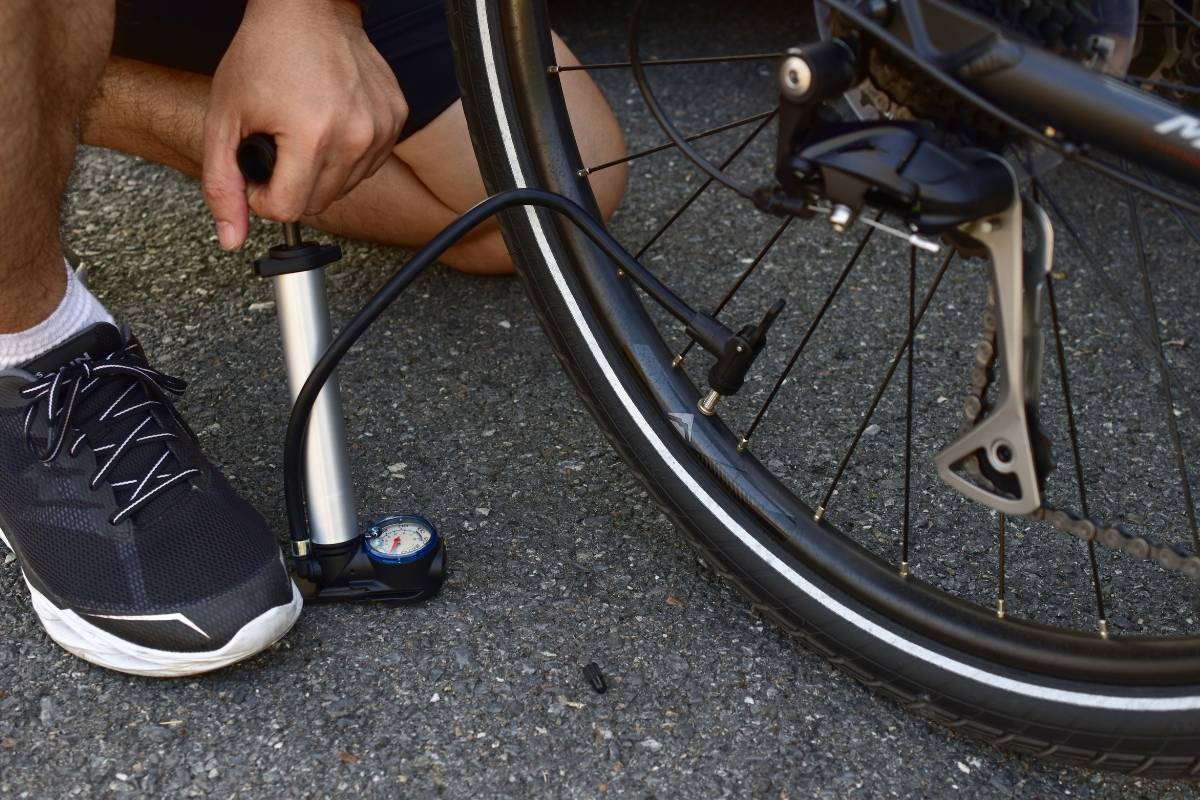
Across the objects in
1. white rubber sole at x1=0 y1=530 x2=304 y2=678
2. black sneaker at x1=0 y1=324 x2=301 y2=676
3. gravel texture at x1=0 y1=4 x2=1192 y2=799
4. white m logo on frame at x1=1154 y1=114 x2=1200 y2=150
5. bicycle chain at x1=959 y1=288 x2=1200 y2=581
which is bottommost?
gravel texture at x1=0 y1=4 x2=1192 y2=799

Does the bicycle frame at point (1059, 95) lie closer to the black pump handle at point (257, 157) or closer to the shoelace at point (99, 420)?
the black pump handle at point (257, 157)

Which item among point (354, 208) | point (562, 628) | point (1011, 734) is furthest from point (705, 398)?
point (354, 208)

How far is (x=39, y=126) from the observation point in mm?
988

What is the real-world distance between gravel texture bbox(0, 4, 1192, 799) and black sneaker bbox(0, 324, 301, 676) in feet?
0.18

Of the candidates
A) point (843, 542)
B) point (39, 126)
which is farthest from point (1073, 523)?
point (39, 126)

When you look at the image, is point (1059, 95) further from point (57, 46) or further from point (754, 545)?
point (57, 46)

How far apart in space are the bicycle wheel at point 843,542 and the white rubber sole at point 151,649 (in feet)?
1.12

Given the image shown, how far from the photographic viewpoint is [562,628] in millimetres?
1124

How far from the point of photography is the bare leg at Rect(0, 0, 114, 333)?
942 millimetres

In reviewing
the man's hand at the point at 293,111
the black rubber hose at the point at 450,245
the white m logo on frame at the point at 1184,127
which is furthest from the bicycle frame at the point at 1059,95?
the man's hand at the point at 293,111

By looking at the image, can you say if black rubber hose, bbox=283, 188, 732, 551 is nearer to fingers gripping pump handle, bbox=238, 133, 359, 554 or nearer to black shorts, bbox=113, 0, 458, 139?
fingers gripping pump handle, bbox=238, 133, 359, 554

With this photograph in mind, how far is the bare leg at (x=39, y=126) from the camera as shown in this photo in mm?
942

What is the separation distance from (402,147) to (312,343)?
0.50m

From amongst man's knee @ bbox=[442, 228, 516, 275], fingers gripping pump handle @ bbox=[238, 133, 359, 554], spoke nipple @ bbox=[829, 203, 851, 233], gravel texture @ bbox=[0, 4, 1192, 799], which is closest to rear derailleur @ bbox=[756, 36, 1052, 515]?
spoke nipple @ bbox=[829, 203, 851, 233]
